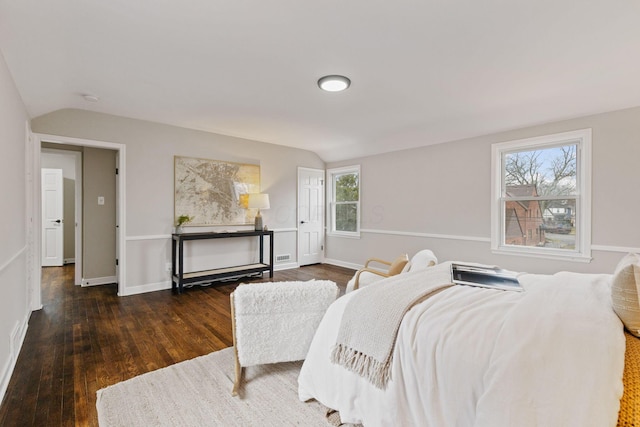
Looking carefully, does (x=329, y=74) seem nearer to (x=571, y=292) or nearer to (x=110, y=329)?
(x=571, y=292)

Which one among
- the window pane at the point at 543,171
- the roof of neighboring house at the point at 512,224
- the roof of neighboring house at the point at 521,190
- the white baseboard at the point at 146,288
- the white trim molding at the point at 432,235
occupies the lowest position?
the white baseboard at the point at 146,288

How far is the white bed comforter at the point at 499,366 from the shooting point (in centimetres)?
98

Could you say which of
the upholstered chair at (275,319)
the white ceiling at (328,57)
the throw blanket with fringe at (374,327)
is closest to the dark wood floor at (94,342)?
the upholstered chair at (275,319)

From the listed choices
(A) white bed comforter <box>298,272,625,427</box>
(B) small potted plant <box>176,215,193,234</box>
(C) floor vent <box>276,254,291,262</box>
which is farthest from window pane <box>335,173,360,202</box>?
(A) white bed comforter <box>298,272,625,427</box>

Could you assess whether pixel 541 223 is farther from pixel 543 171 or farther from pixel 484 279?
pixel 484 279

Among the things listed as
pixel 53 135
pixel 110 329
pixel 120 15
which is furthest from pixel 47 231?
pixel 120 15

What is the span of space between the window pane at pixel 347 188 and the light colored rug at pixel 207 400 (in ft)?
13.1

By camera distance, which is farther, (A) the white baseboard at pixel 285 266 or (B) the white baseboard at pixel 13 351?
(A) the white baseboard at pixel 285 266

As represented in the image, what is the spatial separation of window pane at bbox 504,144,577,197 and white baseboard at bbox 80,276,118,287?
5.81 meters

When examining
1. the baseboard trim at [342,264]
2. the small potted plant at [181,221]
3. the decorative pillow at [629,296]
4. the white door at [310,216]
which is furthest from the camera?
the white door at [310,216]

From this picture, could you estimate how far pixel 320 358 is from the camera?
171 cm

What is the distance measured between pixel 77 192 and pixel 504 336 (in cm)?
540

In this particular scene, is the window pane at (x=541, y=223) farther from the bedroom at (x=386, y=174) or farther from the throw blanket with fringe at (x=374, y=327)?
the throw blanket with fringe at (x=374, y=327)

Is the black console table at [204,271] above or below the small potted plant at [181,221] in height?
below
